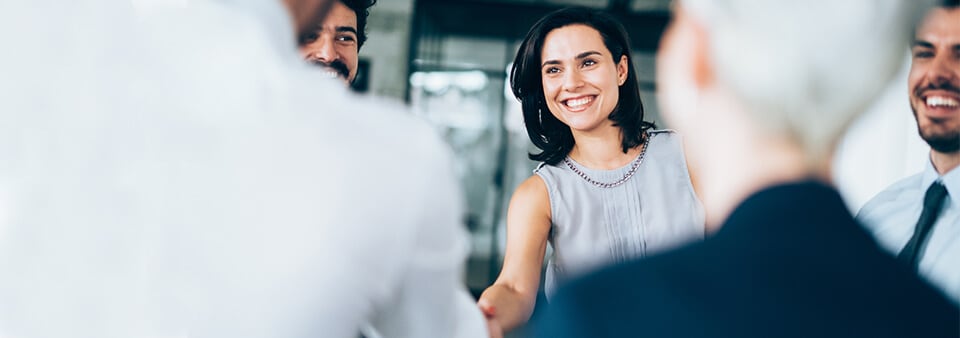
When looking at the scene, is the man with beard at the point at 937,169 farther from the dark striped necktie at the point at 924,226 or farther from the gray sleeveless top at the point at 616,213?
the gray sleeveless top at the point at 616,213

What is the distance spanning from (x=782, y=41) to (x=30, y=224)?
0.82 m

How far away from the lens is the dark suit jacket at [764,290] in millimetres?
663

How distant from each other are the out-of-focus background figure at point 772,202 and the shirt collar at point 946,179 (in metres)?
1.40

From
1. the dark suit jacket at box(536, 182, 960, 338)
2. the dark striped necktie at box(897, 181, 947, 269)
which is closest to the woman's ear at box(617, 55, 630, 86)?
the dark striped necktie at box(897, 181, 947, 269)

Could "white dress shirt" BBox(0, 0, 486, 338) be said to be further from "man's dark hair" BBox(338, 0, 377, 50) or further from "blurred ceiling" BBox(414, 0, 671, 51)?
"blurred ceiling" BBox(414, 0, 671, 51)

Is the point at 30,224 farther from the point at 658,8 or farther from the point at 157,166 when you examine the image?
the point at 658,8

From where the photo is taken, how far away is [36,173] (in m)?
0.88

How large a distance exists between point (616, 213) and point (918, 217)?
0.79m

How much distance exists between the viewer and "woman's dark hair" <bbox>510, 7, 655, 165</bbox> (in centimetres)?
247

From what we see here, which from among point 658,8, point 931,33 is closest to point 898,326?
point 931,33

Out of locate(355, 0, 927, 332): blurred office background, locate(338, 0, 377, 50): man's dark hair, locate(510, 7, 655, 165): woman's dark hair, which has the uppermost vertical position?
locate(355, 0, 927, 332): blurred office background

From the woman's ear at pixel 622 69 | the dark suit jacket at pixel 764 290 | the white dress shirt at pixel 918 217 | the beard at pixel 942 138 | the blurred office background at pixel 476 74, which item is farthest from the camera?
the blurred office background at pixel 476 74

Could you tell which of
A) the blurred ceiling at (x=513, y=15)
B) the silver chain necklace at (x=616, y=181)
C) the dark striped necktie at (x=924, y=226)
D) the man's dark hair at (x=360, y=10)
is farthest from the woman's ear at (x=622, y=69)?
the blurred ceiling at (x=513, y=15)

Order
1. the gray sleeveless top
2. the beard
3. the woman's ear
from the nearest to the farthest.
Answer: the beard, the gray sleeveless top, the woman's ear
